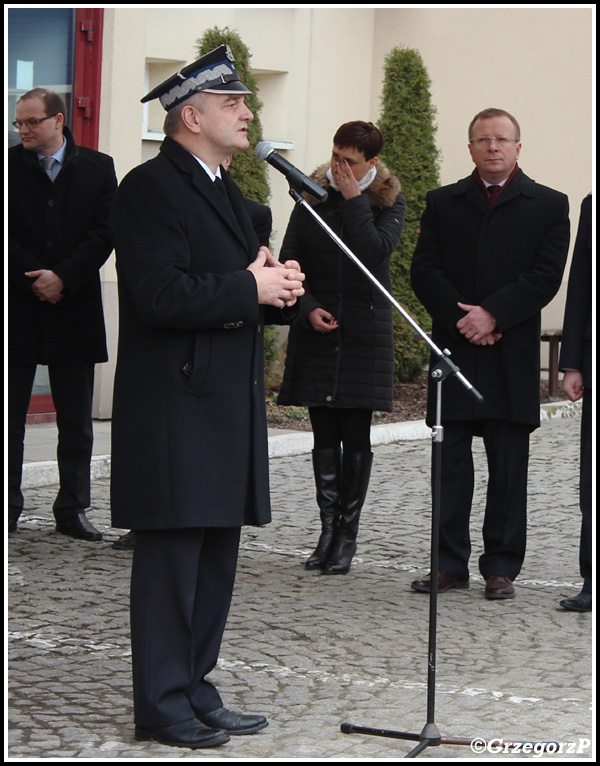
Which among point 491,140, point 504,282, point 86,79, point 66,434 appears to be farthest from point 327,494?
point 86,79

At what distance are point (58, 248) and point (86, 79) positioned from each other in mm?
3864

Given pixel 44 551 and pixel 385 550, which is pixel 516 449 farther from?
pixel 44 551

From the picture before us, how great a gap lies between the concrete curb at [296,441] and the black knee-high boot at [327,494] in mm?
2551

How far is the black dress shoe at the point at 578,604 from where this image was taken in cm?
577

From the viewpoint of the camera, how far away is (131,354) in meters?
4.02

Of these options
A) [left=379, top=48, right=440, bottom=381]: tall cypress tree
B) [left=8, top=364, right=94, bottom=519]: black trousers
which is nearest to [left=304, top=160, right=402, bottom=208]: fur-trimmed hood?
[left=8, top=364, right=94, bottom=519]: black trousers

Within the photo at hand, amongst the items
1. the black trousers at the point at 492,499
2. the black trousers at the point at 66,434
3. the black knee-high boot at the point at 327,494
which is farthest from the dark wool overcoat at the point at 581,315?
the black trousers at the point at 66,434

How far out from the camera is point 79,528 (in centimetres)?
700

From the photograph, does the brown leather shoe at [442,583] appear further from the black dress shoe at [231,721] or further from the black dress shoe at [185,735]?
the black dress shoe at [185,735]

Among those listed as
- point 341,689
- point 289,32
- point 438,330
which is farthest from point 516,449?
point 289,32

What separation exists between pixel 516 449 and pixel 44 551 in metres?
2.43

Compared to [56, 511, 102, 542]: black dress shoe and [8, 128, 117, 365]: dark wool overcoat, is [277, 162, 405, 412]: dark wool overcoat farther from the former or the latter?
[56, 511, 102, 542]: black dress shoe

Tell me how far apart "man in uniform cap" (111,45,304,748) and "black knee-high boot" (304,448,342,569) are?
7.76ft

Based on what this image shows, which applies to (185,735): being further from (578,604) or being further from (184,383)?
(578,604)
